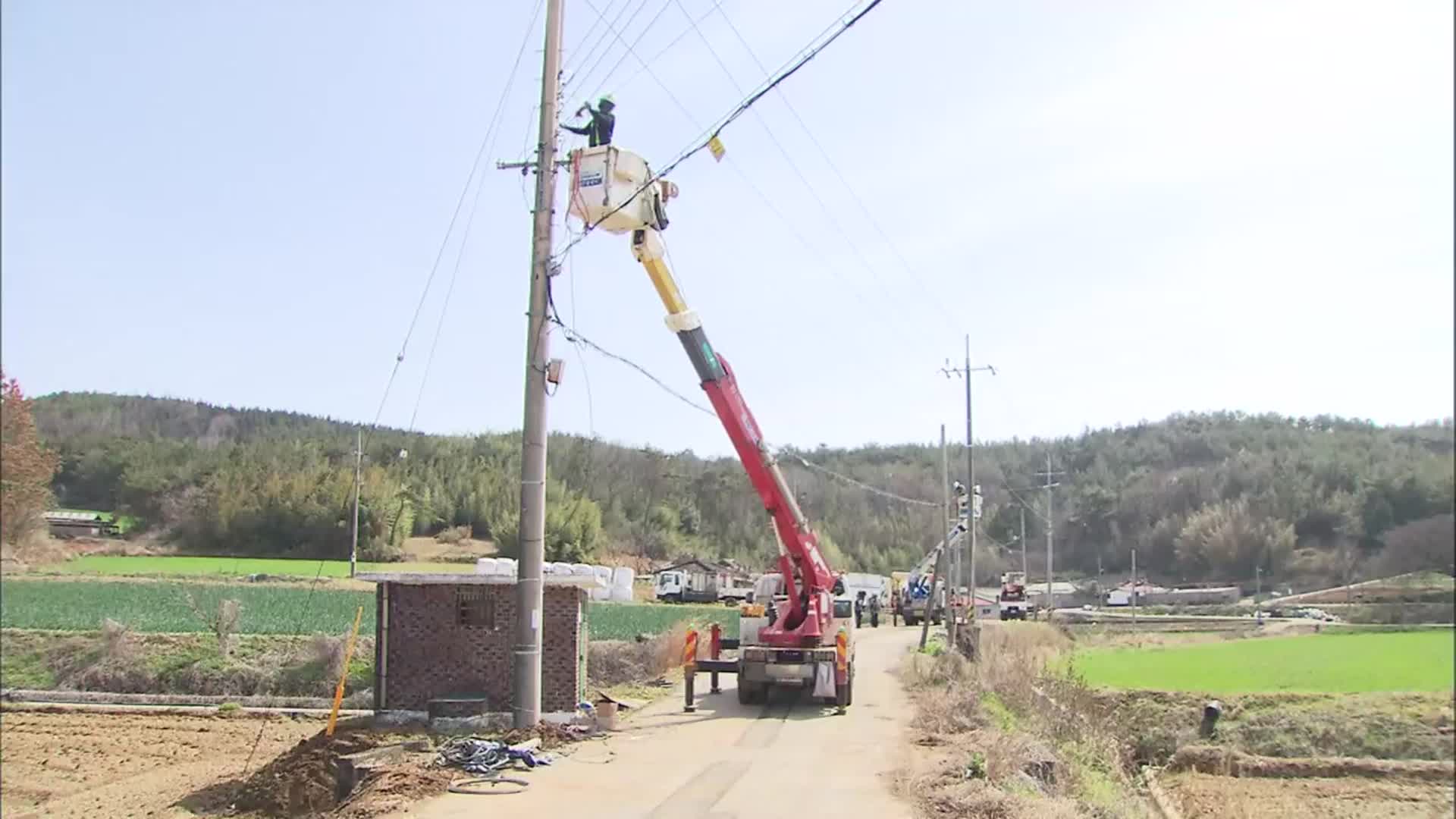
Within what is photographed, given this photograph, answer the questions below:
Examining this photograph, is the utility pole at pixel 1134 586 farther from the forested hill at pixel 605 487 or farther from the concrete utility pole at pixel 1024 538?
the concrete utility pole at pixel 1024 538

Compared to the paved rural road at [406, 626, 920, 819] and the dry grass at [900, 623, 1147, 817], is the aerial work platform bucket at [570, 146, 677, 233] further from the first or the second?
the dry grass at [900, 623, 1147, 817]

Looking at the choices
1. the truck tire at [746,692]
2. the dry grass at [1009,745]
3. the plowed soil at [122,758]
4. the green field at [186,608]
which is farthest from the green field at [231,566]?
the dry grass at [1009,745]

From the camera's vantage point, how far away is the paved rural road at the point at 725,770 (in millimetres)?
11273

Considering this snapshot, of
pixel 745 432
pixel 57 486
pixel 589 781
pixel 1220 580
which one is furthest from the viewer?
pixel 1220 580

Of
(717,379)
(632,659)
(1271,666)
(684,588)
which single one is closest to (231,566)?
(632,659)

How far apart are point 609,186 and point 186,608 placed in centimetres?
2063

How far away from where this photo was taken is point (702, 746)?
15.9 m

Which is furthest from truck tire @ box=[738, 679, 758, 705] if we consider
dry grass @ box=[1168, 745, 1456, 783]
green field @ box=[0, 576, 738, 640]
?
dry grass @ box=[1168, 745, 1456, 783]

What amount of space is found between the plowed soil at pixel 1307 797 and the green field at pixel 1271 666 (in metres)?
1.88

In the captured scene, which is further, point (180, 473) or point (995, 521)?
point (995, 521)

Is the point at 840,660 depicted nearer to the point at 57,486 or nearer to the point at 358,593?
the point at 57,486

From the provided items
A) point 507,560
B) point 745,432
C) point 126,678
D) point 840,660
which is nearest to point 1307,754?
point 840,660

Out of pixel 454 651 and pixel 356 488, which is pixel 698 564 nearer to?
pixel 356 488

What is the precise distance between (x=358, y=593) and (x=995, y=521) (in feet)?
166
